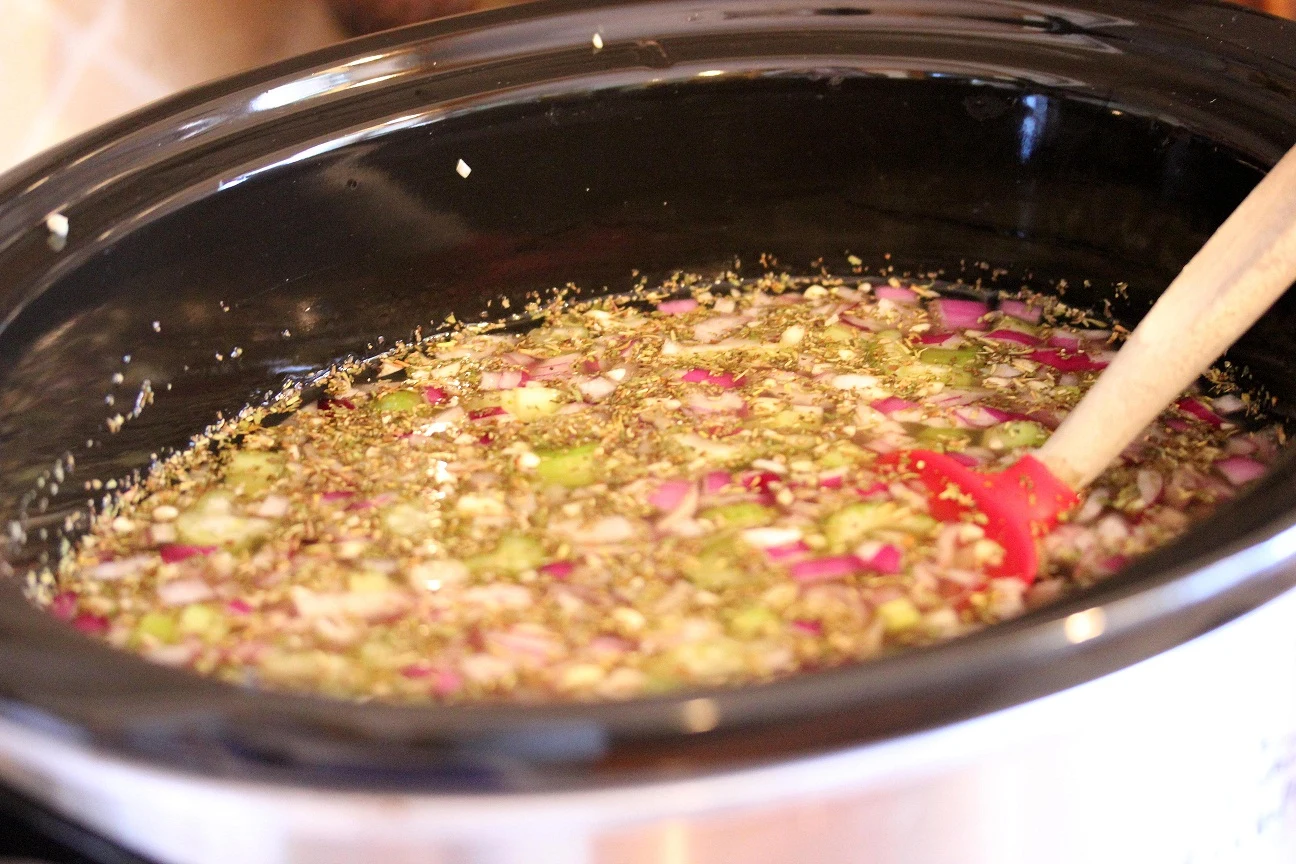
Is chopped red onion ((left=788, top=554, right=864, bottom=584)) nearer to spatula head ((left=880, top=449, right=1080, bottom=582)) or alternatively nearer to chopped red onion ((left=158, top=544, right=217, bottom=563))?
spatula head ((left=880, top=449, right=1080, bottom=582))

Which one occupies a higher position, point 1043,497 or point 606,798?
point 1043,497

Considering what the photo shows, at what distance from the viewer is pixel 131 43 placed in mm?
1569

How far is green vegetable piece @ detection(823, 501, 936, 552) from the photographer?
0.92 m

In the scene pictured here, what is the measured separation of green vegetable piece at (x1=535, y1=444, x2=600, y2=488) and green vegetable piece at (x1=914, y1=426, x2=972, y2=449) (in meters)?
0.28

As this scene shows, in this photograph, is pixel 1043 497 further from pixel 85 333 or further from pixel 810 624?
pixel 85 333

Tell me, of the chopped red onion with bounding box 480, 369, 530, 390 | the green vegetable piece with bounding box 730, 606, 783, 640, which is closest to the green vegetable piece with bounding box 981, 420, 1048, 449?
the green vegetable piece with bounding box 730, 606, 783, 640

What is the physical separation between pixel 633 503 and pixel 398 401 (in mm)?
292

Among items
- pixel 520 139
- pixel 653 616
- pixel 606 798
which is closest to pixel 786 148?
pixel 520 139

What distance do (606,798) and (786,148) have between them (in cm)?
88

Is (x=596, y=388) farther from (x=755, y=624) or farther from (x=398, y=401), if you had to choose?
(x=755, y=624)

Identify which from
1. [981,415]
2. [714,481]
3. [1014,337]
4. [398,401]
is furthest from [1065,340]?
[398,401]

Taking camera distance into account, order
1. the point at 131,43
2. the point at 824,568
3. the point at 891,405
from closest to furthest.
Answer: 1. the point at 824,568
2. the point at 891,405
3. the point at 131,43

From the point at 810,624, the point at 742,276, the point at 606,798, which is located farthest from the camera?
the point at 742,276

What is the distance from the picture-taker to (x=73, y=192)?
3.22 feet
